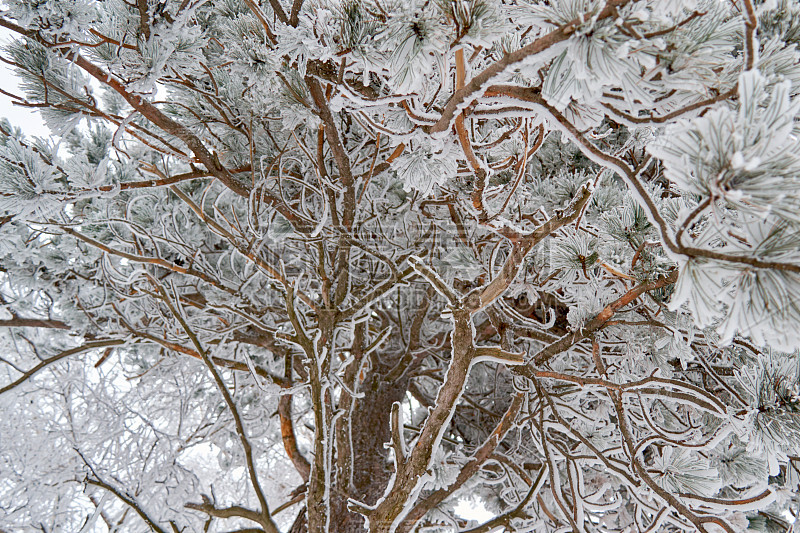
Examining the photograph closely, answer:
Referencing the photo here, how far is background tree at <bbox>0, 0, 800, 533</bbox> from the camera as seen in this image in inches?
24.2

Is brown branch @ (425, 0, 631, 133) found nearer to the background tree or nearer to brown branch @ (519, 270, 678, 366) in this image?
the background tree

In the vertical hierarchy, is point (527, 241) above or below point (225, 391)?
below

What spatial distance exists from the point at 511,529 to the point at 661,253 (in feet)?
4.56

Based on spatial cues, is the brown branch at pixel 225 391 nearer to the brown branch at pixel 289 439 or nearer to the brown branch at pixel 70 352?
the brown branch at pixel 70 352

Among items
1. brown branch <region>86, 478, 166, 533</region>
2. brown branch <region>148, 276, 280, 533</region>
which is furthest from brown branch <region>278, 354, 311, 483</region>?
brown branch <region>86, 478, 166, 533</region>

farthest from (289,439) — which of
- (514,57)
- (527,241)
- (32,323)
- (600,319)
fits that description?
(514,57)

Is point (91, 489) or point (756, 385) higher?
point (91, 489)

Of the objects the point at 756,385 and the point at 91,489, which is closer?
the point at 756,385

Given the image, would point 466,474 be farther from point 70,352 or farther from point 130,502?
point 70,352

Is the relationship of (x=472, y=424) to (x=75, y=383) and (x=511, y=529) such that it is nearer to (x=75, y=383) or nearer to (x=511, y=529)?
(x=511, y=529)

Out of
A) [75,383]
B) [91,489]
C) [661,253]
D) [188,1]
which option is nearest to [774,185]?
[661,253]

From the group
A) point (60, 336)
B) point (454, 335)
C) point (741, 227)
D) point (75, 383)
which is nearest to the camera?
point (741, 227)

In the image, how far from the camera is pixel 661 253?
1.35 m

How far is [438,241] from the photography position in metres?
2.35
